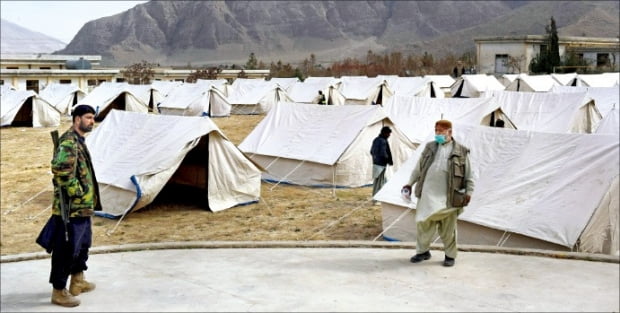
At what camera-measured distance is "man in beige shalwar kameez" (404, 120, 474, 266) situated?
703 centimetres

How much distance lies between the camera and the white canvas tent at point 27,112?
1091 inches

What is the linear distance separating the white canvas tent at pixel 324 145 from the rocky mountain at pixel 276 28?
120830 mm

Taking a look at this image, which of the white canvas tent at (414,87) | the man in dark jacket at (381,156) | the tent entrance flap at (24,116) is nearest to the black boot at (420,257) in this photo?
the man in dark jacket at (381,156)

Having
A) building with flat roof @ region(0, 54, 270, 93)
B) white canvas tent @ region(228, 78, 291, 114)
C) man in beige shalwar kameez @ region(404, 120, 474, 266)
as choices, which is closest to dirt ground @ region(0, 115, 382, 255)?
man in beige shalwar kameez @ region(404, 120, 474, 266)

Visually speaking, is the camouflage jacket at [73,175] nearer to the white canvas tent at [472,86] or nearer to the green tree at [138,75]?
the white canvas tent at [472,86]

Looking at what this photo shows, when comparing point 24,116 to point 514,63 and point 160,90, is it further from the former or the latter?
point 514,63

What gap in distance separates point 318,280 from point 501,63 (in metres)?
57.3

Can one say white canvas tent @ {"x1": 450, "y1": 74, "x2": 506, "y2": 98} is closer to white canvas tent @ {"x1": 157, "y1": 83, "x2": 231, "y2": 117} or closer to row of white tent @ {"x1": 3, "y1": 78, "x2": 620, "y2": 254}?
white canvas tent @ {"x1": 157, "y1": 83, "x2": 231, "y2": 117}

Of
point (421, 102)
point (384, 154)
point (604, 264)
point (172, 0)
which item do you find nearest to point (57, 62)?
point (421, 102)

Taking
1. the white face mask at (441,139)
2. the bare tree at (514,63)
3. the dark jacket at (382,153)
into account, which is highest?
the bare tree at (514,63)

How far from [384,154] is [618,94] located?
1142cm

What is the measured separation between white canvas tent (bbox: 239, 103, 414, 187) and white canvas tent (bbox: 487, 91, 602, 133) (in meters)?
4.41

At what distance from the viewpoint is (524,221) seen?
8297mm

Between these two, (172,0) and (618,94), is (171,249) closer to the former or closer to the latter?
(618,94)
